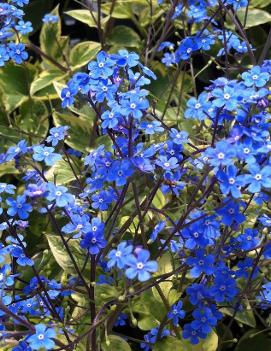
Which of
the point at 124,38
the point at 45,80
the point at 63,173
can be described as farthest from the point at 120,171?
the point at 124,38

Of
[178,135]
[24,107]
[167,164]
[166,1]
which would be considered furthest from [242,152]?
[166,1]

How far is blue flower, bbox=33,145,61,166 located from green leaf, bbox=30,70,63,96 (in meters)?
1.11

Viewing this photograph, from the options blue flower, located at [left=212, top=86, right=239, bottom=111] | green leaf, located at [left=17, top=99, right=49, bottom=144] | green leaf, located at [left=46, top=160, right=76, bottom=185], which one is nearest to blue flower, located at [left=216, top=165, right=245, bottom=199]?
blue flower, located at [left=212, top=86, right=239, bottom=111]

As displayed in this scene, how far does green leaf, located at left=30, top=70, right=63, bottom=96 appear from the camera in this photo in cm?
257

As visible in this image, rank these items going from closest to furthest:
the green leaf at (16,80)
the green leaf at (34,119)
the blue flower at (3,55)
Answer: the blue flower at (3,55), the green leaf at (34,119), the green leaf at (16,80)

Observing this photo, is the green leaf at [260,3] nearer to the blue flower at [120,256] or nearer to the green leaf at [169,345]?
the green leaf at [169,345]

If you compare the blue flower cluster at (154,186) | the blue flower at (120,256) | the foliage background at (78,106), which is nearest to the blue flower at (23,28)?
the foliage background at (78,106)

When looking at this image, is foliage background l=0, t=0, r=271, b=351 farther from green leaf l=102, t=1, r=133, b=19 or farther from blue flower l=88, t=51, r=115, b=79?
blue flower l=88, t=51, r=115, b=79

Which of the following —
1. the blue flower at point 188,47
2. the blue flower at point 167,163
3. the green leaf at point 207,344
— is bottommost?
the green leaf at point 207,344

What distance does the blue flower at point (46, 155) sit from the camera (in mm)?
1450

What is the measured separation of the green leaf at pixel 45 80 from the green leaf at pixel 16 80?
0.08 meters

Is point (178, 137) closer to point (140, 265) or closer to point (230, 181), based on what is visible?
point (230, 181)

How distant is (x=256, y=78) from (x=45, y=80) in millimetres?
1377

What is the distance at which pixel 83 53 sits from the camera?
2668mm
